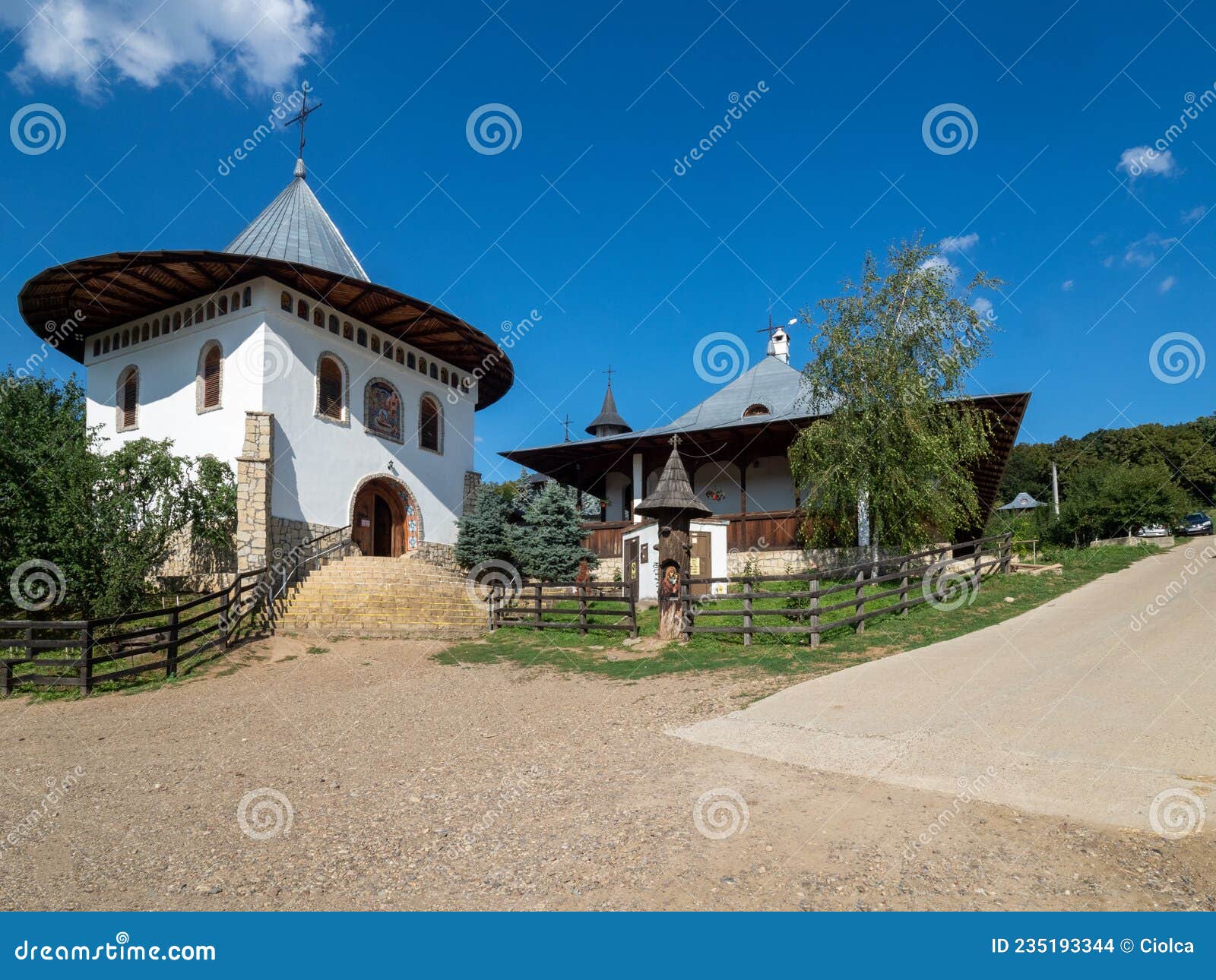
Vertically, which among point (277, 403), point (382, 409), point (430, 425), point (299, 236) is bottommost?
point (277, 403)

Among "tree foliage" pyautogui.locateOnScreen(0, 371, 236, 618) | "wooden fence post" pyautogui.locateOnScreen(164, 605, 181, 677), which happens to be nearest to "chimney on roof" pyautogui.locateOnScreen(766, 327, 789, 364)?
"tree foliage" pyautogui.locateOnScreen(0, 371, 236, 618)

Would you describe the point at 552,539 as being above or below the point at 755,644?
above

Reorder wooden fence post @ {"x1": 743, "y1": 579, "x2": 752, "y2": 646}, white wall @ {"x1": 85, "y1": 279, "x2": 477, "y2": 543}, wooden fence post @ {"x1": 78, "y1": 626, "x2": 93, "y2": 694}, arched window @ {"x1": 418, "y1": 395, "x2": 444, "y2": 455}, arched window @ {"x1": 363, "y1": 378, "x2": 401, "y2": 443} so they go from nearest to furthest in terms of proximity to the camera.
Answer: wooden fence post @ {"x1": 78, "y1": 626, "x2": 93, "y2": 694}, wooden fence post @ {"x1": 743, "y1": 579, "x2": 752, "y2": 646}, white wall @ {"x1": 85, "y1": 279, "x2": 477, "y2": 543}, arched window @ {"x1": 363, "y1": 378, "x2": 401, "y2": 443}, arched window @ {"x1": 418, "y1": 395, "x2": 444, "y2": 455}

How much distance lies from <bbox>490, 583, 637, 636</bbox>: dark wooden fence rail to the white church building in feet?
21.3

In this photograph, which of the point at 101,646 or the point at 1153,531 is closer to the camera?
the point at 101,646

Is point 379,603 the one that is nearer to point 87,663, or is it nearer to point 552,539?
point 552,539

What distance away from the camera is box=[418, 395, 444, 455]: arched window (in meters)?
25.3

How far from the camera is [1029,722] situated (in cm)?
734

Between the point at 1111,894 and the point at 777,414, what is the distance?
19.8m

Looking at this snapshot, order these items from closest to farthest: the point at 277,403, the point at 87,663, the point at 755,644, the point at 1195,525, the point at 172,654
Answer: the point at 87,663 < the point at 172,654 < the point at 755,644 < the point at 277,403 < the point at 1195,525

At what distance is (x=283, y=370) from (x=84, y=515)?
6977mm

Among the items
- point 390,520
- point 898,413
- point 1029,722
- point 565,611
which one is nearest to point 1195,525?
point 898,413

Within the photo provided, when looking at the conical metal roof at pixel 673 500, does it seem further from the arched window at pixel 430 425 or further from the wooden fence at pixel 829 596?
the arched window at pixel 430 425

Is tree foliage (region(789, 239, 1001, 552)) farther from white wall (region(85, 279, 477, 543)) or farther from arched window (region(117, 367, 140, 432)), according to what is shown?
arched window (region(117, 367, 140, 432))
